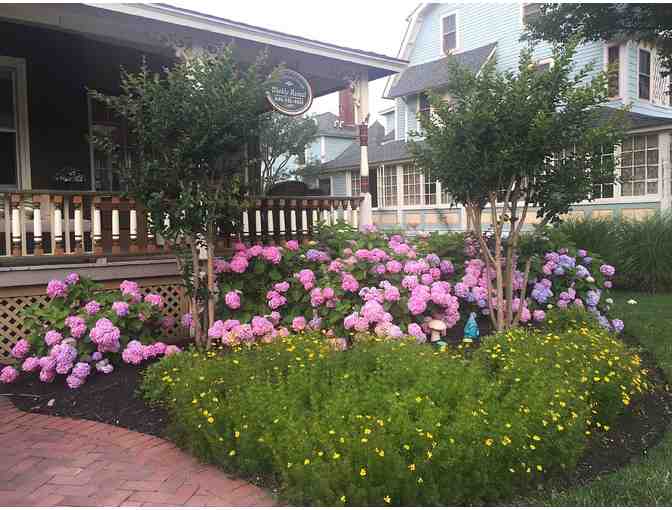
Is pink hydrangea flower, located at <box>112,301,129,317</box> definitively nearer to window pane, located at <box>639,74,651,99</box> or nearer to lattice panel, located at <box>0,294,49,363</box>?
lattice panel, located at <box>0,294,49,363</box>

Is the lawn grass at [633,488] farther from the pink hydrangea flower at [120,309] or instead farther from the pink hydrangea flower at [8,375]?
the pink hydrangea flower at [8,375]

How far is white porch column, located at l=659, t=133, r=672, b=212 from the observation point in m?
13.8

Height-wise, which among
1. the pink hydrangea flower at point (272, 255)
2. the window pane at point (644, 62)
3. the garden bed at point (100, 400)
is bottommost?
the garden bed at point (100, 400)

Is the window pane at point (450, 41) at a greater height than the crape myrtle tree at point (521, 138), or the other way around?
the window pane at point (450, 41)

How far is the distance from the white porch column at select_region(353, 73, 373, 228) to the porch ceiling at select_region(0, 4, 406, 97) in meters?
0.19

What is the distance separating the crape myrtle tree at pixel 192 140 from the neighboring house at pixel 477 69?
26.7 feet

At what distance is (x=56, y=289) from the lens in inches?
210

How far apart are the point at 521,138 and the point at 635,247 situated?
21.5 ft

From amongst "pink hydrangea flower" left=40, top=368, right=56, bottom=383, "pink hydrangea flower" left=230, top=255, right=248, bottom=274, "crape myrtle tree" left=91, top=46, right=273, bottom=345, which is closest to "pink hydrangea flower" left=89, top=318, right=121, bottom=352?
"pink hydrangea flower" left=40, top=368, right=56, bottom=383

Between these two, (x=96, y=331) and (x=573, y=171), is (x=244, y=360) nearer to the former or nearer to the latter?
(x=96, y=331)

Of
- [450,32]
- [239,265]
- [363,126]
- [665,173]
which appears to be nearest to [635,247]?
[665,173]

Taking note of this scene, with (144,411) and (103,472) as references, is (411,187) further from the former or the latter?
(103,472)

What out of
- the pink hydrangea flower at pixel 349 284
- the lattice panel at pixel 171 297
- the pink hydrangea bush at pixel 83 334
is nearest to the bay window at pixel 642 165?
the pink hydrangea flower at pixel 349 284

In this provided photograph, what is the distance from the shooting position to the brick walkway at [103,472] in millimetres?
2994
